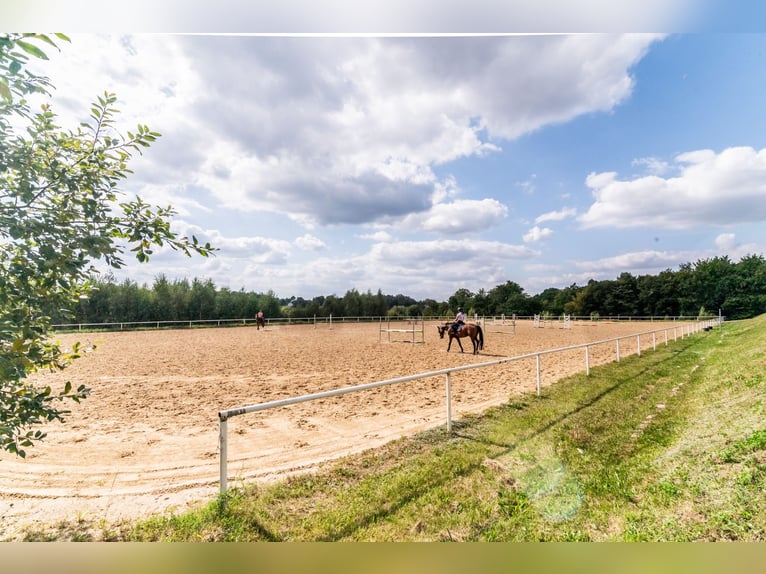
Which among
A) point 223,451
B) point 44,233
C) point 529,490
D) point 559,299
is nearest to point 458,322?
point 559,299

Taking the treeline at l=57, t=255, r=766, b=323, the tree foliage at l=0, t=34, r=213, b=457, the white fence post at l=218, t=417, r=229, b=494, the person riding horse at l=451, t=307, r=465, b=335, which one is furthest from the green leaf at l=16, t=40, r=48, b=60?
the person riding horse at l=451, t=307, r=465, b=335

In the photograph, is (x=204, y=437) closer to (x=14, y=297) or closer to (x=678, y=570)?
(x=14, y=297)

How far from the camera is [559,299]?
1159 cm

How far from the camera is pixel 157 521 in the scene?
186 centimetres

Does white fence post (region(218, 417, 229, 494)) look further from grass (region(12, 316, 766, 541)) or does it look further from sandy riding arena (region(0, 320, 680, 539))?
sandy riding arena (region(0, 320, 680, 539))

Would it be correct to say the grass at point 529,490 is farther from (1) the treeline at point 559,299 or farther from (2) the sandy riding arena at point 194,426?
(1) the treeline at point 559,299

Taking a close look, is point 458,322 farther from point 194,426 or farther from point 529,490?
point 529,490

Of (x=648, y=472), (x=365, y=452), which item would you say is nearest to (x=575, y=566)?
(x=648, y=472)

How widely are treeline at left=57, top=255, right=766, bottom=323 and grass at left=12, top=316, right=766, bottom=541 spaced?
1.48 metres

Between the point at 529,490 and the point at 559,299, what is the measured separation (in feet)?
34.9

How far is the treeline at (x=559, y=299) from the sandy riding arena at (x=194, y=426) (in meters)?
0.42

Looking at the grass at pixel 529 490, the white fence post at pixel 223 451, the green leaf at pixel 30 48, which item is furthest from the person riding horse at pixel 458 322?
the green leaf at pixel 30 48

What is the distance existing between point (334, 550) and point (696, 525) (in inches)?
72.7

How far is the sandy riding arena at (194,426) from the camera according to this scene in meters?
2.48
